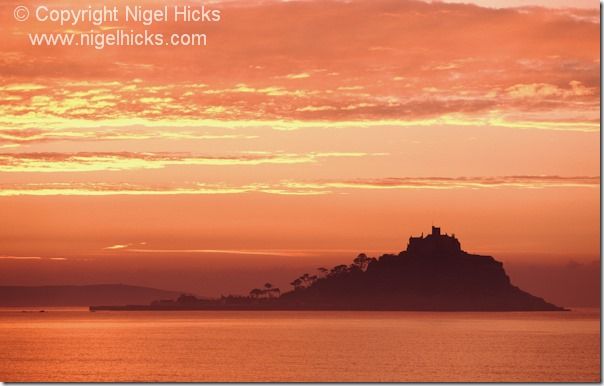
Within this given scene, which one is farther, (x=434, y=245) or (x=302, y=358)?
(x=434, y=245)

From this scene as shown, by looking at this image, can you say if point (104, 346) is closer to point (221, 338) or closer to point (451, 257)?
point (221, 338)

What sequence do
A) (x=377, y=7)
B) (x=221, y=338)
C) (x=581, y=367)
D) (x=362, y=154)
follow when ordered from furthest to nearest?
(x=221, y=338)
(x=581, y=367)
(x=362, y=154)
(x=377, y=7)

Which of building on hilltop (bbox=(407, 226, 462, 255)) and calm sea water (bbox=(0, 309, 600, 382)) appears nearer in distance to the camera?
calm sea water (bbox=(0, 309, 600, 382))

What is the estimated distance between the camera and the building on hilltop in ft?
295

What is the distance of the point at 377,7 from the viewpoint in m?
29.4

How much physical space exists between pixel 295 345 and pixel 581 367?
68.1ft

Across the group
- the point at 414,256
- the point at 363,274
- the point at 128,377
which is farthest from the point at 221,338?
the point at 363,274

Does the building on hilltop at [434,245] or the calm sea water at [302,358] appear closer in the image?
the calm sea water at [302,358]

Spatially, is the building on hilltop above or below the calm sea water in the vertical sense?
above

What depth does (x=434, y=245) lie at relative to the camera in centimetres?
9400

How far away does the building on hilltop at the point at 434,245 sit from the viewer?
3544 inches

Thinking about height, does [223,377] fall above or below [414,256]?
below

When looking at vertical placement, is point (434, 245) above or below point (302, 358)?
above

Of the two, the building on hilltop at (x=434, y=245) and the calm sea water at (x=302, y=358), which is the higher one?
the building on hilltop at (x=434, y=245)
